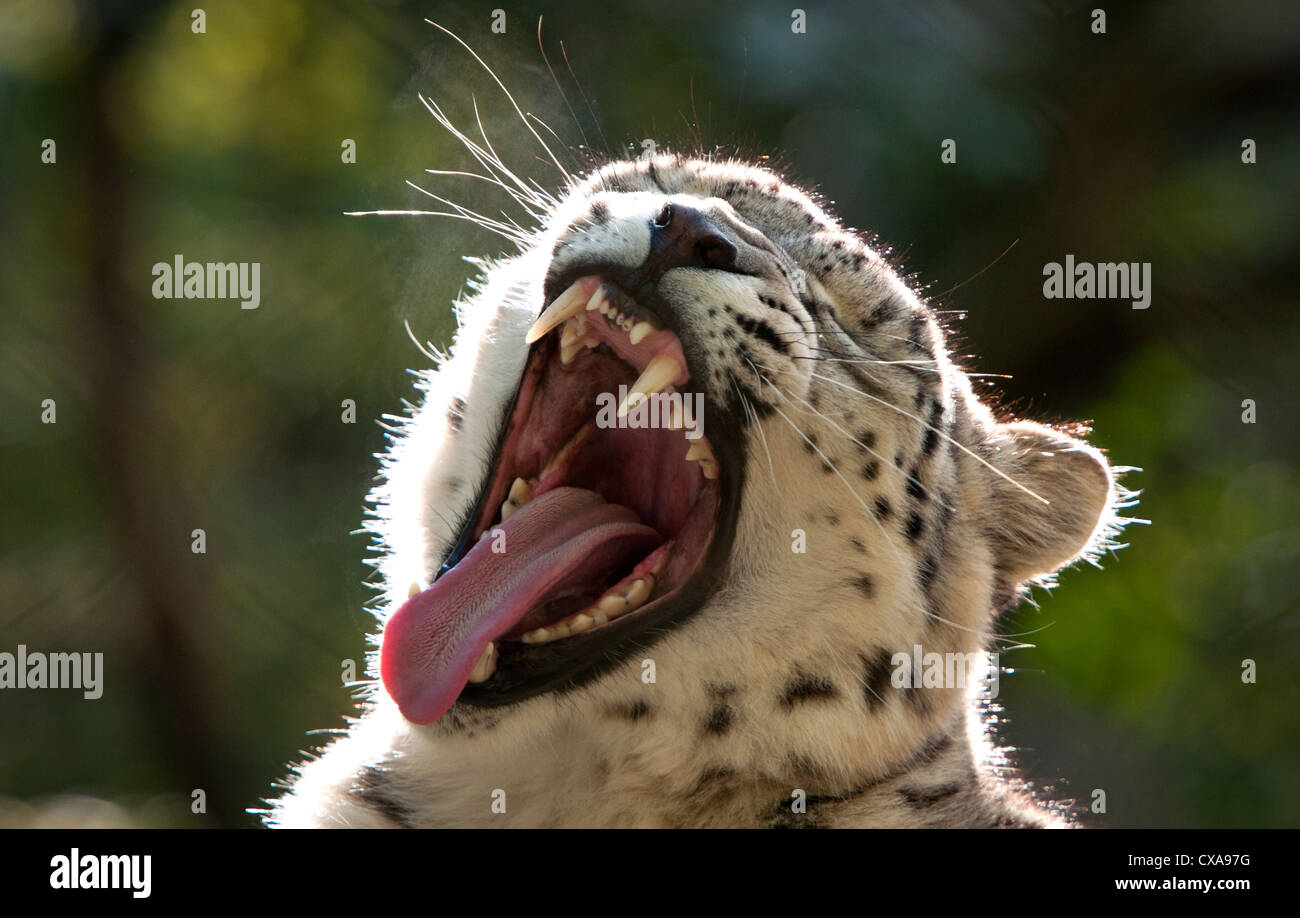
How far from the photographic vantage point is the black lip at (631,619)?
324 cm

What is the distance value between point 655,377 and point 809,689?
0.86 metres

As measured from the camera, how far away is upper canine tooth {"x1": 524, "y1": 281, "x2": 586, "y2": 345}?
131 inches

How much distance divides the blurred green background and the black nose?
3165 mm

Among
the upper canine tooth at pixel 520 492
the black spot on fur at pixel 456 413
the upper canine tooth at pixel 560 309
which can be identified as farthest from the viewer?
the black spot on fur at pixel 456 413

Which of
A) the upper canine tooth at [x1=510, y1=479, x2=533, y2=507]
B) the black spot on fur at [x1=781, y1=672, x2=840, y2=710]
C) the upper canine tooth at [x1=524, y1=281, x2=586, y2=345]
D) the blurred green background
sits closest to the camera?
the black spot on fur at [x1=781, y1=672, x2=840, y2=710]

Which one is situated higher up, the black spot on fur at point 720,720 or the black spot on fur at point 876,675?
the black spot on fur at point 876,675

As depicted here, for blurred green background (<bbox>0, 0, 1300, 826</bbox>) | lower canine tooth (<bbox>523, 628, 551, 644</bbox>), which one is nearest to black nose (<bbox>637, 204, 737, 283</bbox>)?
lower canine tooth (<bbox>523, 628, 551, 644</bbox>)

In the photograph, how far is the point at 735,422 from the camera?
11.0 feet

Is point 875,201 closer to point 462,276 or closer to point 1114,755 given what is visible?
point 462,276

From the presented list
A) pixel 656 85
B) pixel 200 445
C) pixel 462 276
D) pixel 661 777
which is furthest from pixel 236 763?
pixel 661 777

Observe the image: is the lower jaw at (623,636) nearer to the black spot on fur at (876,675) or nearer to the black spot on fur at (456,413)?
the black spot on fur at (876,675)

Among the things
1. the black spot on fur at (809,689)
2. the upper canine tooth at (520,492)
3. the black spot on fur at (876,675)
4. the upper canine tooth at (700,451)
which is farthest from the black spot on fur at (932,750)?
the upper canine tooth at (520,492)

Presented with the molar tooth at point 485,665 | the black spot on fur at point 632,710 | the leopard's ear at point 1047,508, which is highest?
the leopard's ear at point 1047,508

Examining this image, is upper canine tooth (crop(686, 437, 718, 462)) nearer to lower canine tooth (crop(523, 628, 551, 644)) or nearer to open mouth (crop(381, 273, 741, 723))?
open mouth (crop(381, 273, 741, 723))
